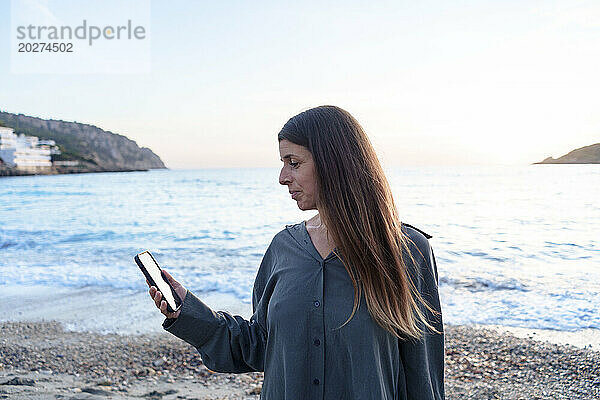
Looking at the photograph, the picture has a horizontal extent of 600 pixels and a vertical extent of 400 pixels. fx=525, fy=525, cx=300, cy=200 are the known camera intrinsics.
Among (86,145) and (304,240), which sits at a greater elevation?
(86,145)

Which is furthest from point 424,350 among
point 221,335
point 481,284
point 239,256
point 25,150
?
point 25,150

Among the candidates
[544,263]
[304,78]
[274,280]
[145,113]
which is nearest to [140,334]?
[274,280]

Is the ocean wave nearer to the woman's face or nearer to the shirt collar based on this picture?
the shirt collar

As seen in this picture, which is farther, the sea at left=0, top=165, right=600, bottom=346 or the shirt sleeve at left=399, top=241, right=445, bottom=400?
the sea at left=0, top=165, right=600, bottom=346

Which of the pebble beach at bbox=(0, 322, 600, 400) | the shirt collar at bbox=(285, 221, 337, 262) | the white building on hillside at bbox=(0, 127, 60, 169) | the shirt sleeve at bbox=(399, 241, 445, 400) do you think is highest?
the white building on hillside at bbox=(0, 127, 60, 169)

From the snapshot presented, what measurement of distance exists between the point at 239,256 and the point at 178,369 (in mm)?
8683

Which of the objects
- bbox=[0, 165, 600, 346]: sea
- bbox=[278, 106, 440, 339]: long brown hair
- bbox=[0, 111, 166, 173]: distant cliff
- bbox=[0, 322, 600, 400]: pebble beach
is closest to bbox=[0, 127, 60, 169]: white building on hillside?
bbox=[0, 111, 166, 173]: distant cliff

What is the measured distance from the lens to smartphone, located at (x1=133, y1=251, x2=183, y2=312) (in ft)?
6.19

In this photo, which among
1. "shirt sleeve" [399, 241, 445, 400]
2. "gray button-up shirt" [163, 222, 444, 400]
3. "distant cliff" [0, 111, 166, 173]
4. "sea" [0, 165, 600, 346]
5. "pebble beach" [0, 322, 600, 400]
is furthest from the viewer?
"distant cliff" [0, 111, 166, 173]

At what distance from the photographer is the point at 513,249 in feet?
48.7

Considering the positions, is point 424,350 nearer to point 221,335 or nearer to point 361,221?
point 361,221

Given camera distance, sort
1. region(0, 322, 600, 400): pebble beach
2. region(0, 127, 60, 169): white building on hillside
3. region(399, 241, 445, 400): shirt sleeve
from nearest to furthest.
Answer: region(399, 241, 445, 400): shirt sleeve, region(0, 322, 600, 400): pebble beach, region(0, 127, 60, 169): white building on hillside

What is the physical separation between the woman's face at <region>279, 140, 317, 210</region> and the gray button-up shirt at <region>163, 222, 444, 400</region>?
0.22 meters

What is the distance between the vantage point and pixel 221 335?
6.79ft
